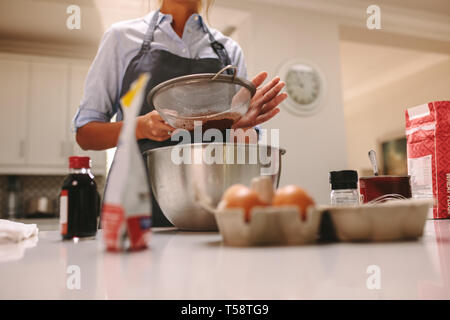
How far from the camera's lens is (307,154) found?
3.10m

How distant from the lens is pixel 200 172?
0.68m

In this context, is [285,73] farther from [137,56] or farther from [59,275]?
[59,275]

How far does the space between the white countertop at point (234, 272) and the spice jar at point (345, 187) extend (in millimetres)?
242

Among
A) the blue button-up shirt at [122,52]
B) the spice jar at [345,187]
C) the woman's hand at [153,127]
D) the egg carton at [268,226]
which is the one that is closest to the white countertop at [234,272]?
the egg carton at [268,226]

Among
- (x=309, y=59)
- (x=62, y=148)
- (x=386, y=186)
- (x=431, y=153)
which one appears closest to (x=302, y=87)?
(x=309, y=59)

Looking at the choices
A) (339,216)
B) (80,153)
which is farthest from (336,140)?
(339,216)

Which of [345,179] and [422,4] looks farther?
[422,4]

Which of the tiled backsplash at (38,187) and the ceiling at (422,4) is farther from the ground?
the ceiling at (422,4)

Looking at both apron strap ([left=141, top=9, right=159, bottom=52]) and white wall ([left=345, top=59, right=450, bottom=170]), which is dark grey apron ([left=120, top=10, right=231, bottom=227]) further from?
white wall ([left=345, top=59, right=450, bottom=170])

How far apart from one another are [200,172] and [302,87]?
8.60ft

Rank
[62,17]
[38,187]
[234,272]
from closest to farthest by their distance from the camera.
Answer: [234,272] < [62,17] < [38,187]

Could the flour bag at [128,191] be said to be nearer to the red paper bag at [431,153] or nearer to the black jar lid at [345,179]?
the black jar lid at [345,179]

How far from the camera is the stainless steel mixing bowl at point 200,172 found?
679 millimetres

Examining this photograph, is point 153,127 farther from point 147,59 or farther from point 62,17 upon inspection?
point 62,17
